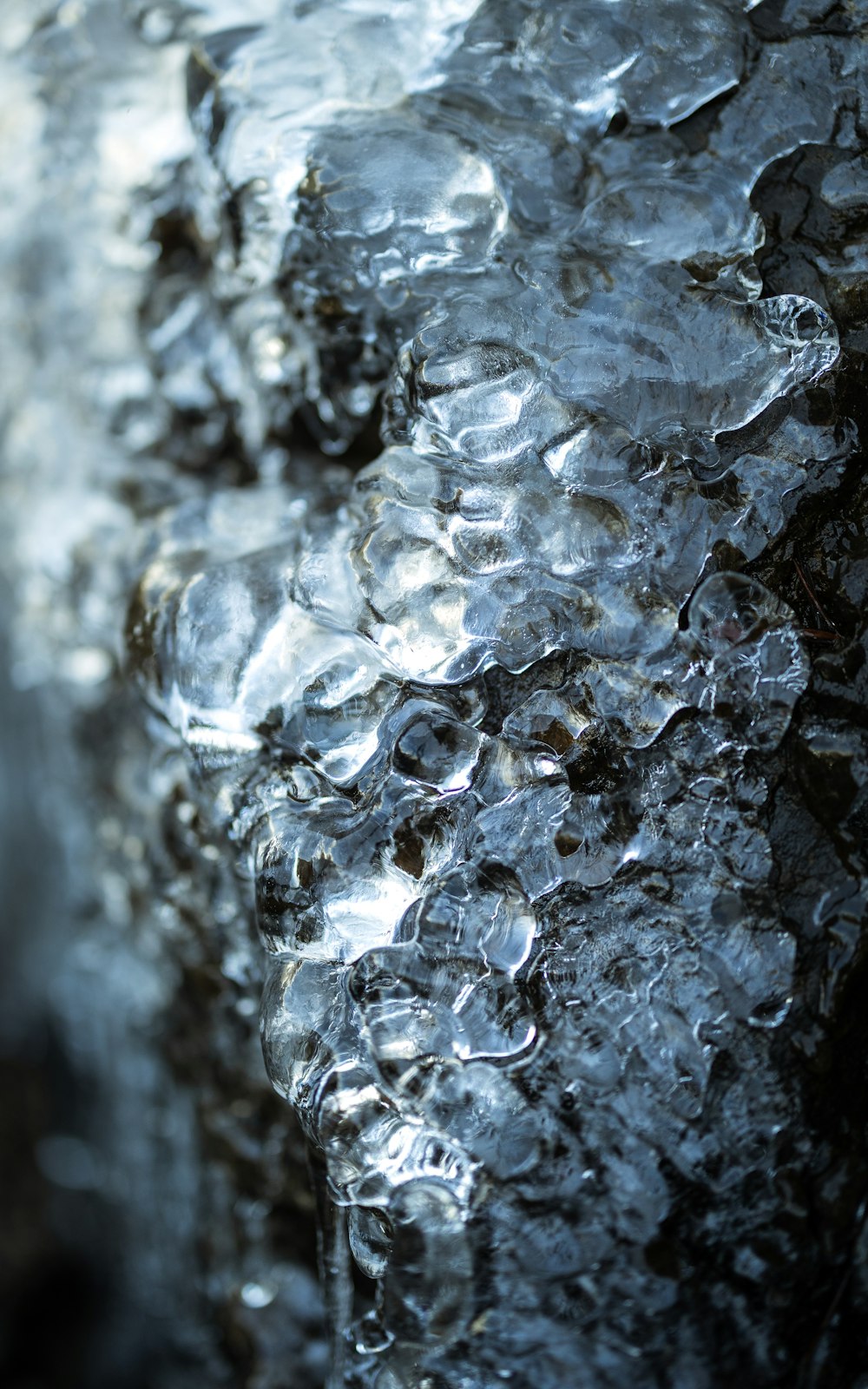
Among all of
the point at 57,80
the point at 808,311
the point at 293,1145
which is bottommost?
the point at 293,1145

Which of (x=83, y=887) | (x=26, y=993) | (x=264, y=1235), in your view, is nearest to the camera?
(x=264, y=1235)

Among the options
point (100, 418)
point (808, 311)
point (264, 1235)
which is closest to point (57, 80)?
point (100, 418)

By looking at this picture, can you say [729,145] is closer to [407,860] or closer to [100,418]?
[407,860]

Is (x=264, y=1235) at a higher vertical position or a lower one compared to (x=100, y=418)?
lower

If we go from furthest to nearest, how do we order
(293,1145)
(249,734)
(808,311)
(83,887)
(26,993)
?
(26,993) < (83,887) < (293,1145) < (249,734) < (808,311)

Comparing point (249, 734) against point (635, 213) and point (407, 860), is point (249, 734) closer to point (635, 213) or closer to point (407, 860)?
point (407, 860)

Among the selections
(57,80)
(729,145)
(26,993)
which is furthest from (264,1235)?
(57,80)

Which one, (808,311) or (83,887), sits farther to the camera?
(83,887)
